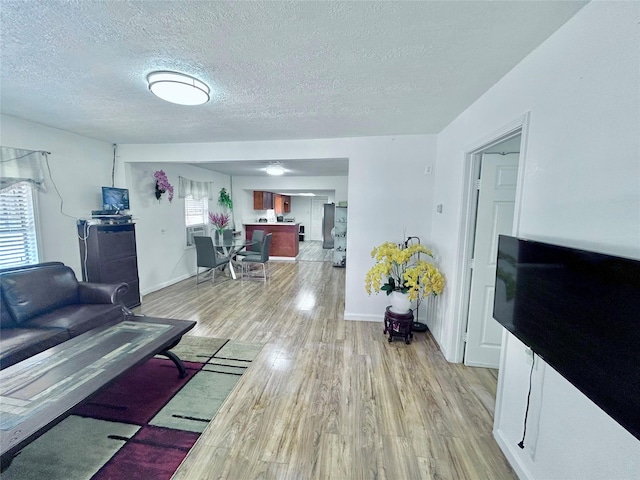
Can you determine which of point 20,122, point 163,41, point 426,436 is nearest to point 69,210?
point 20,122

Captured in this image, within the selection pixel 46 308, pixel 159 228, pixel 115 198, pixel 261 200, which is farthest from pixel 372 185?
pixel 261 200

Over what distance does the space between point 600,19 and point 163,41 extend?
1981 mm

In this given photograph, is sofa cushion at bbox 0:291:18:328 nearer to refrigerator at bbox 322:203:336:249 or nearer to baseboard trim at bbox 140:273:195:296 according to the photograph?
baseboard trim at bbox 140:273:195:296

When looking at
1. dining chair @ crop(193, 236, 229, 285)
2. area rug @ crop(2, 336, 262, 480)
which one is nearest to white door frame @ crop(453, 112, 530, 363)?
area rug @ crop(2, 336, 262, 480)

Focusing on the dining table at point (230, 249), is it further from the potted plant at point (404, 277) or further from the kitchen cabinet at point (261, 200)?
the potted plant at point (404, 277)

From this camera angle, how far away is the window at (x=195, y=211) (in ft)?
18.1

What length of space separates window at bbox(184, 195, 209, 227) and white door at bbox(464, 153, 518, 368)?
5147mm

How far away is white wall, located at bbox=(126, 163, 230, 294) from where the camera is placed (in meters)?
4.26

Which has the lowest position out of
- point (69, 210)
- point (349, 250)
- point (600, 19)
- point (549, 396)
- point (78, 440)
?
point (78, 440)

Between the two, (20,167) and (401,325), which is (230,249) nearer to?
(20,167)

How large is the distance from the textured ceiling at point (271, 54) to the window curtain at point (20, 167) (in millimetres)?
394

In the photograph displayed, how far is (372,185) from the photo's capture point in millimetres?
3361

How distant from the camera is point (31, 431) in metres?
1.17

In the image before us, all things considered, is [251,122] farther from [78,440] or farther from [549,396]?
[549,396]
